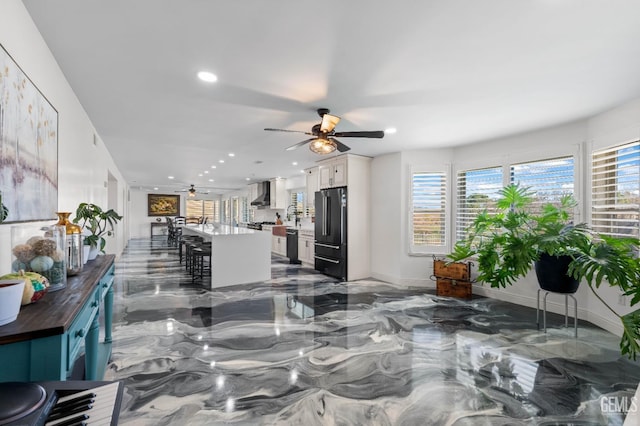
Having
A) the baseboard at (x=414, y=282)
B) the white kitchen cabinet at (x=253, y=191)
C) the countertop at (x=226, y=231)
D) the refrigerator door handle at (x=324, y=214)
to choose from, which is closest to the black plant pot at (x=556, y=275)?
the baseboard at (x=414, y=282)

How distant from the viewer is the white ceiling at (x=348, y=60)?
1.72 metres

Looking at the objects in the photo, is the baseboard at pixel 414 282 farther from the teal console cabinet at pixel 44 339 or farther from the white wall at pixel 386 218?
the teal console cabinet at pixel 44 339

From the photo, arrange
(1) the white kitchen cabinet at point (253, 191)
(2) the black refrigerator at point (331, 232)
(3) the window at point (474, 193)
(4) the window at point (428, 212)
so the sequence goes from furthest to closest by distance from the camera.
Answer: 1. (1) the white kitchen cabinet at point (253, 191)
2. (2) the black refrigerator at point (331, 232)
3. (4) the window at point (428, 212)
4. (3) the window at point (474, 193)

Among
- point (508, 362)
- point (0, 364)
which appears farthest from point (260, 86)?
point (508, 362)

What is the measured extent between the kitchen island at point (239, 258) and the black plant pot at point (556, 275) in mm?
4152

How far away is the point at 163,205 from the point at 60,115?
1301cm

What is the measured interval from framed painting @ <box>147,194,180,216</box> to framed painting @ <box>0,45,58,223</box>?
1326 centimetres

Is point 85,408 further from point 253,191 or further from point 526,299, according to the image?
point 253,191

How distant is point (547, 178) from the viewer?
4008mm

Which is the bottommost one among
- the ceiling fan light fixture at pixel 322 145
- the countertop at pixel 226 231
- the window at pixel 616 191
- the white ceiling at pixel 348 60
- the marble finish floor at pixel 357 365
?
the marble finish floor at pixel 357 365

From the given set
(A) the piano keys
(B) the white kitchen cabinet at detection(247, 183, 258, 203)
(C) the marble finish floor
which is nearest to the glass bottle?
(C) the marble finish floor

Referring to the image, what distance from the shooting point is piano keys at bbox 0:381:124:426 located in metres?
0.67

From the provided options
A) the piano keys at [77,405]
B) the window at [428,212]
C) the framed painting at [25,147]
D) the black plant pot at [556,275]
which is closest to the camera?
the piano keys at [77,405]

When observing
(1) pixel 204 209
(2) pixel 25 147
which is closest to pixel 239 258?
(2) pixel 25 147
